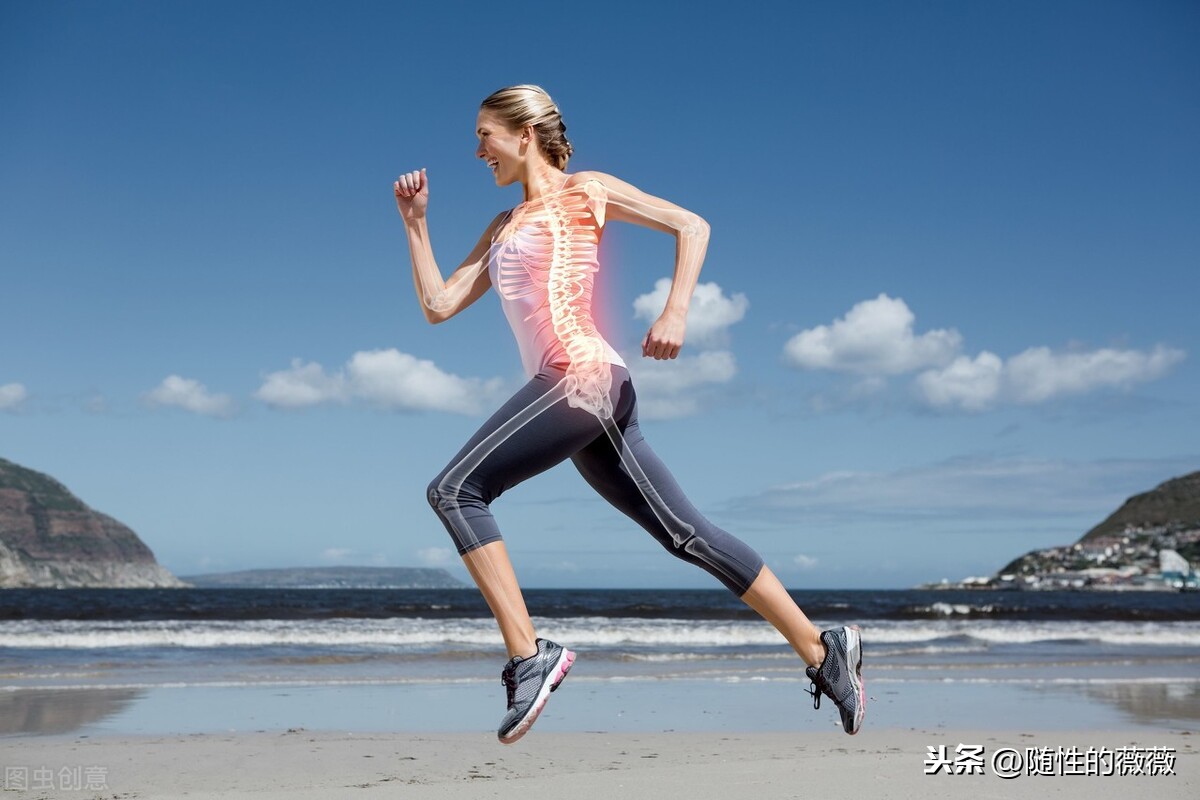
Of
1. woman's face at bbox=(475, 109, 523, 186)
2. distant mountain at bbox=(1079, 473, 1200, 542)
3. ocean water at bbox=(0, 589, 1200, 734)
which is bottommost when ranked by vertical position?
ocean water at bbox=(0, 589, 1200, 734)

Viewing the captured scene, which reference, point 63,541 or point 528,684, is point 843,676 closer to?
point 528,684

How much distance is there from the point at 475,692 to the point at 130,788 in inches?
202

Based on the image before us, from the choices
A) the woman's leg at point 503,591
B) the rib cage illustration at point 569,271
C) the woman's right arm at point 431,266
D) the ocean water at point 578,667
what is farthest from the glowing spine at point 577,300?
the ocean water at point 578,667

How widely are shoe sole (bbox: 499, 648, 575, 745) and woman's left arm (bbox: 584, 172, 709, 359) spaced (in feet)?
2.78

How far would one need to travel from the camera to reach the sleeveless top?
Result: 2.81 m

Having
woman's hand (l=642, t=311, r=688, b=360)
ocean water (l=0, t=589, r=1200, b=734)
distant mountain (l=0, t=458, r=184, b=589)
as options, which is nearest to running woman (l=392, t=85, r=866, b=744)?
woman's hand (l=642, t=311, r=688, b=360)

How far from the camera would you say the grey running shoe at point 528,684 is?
274cm

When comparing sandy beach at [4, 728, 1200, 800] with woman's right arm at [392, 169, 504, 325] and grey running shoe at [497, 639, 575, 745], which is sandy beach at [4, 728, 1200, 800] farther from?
woman's right arm at [392, 169, 504, 325]

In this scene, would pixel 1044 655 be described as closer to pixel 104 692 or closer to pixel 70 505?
pixel 104 692

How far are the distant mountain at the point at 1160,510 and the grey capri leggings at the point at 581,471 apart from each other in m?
93.8

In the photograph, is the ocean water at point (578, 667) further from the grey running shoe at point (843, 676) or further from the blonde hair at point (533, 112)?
the blonde hair at point (533, 112)

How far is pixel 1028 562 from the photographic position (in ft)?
294

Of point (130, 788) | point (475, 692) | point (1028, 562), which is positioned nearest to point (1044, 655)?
point (475, 692)

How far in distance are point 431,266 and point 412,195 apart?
0.69ft
